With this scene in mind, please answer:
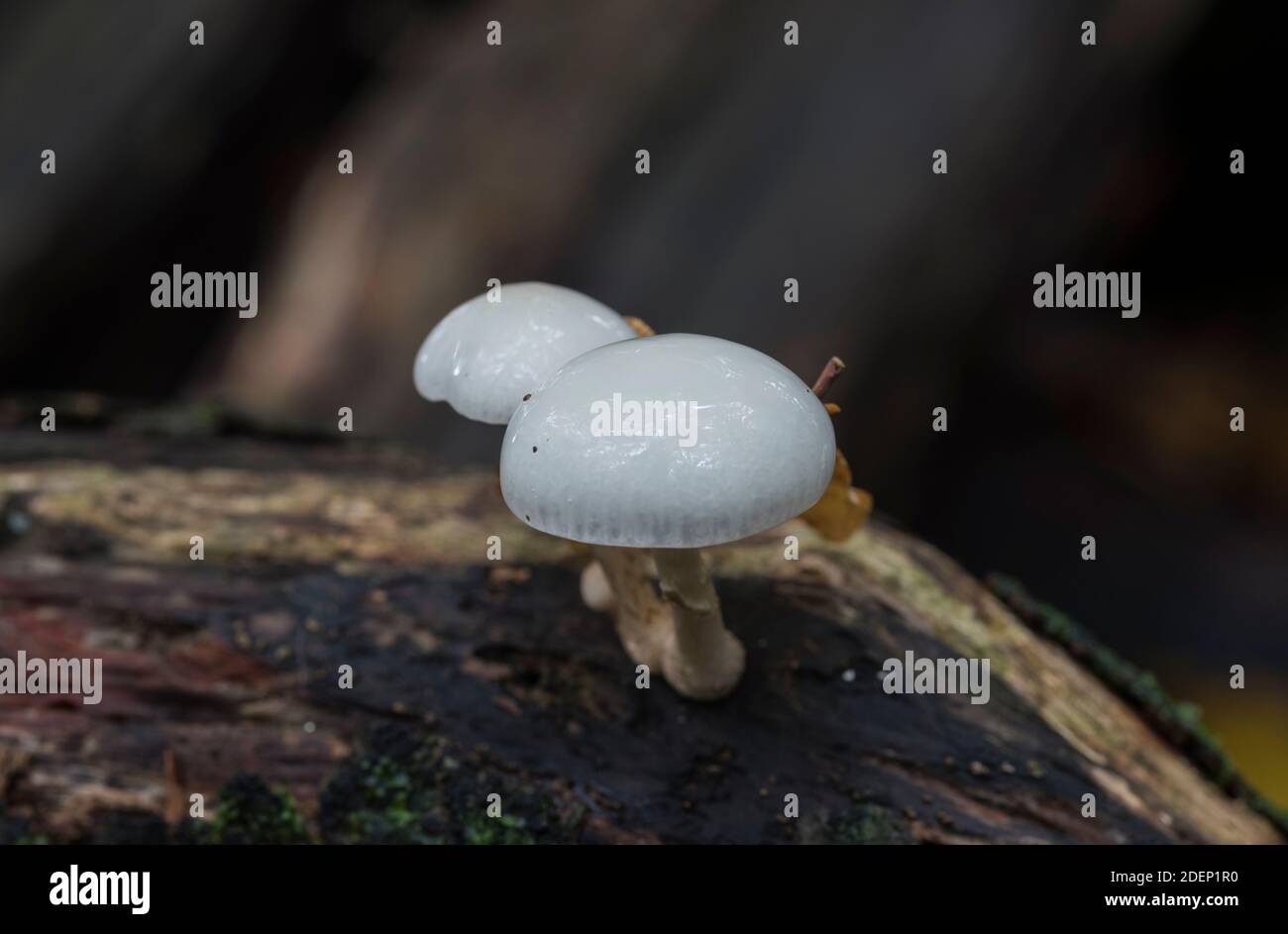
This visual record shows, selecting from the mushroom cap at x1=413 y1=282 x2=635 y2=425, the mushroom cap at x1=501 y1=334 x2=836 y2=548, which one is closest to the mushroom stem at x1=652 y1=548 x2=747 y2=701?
the mushroom cap at x1=501 y1=334 x2=836 y2=548

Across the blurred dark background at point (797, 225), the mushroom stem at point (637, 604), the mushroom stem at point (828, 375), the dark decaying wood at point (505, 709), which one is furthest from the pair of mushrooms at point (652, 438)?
the blurred dark background at point (797, 225)

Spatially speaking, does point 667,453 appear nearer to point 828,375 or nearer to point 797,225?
point 828,375

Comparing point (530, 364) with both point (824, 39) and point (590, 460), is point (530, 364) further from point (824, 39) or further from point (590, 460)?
point (824, 39)

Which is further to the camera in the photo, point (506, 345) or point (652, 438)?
point (506, 345)

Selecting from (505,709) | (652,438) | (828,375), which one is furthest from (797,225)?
(652,438)

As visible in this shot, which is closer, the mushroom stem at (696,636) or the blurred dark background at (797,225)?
the mushroom stem at (696,636)

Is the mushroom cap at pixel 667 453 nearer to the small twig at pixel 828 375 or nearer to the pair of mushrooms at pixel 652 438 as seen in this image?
the pair of mushrooms at pixel 652 438
